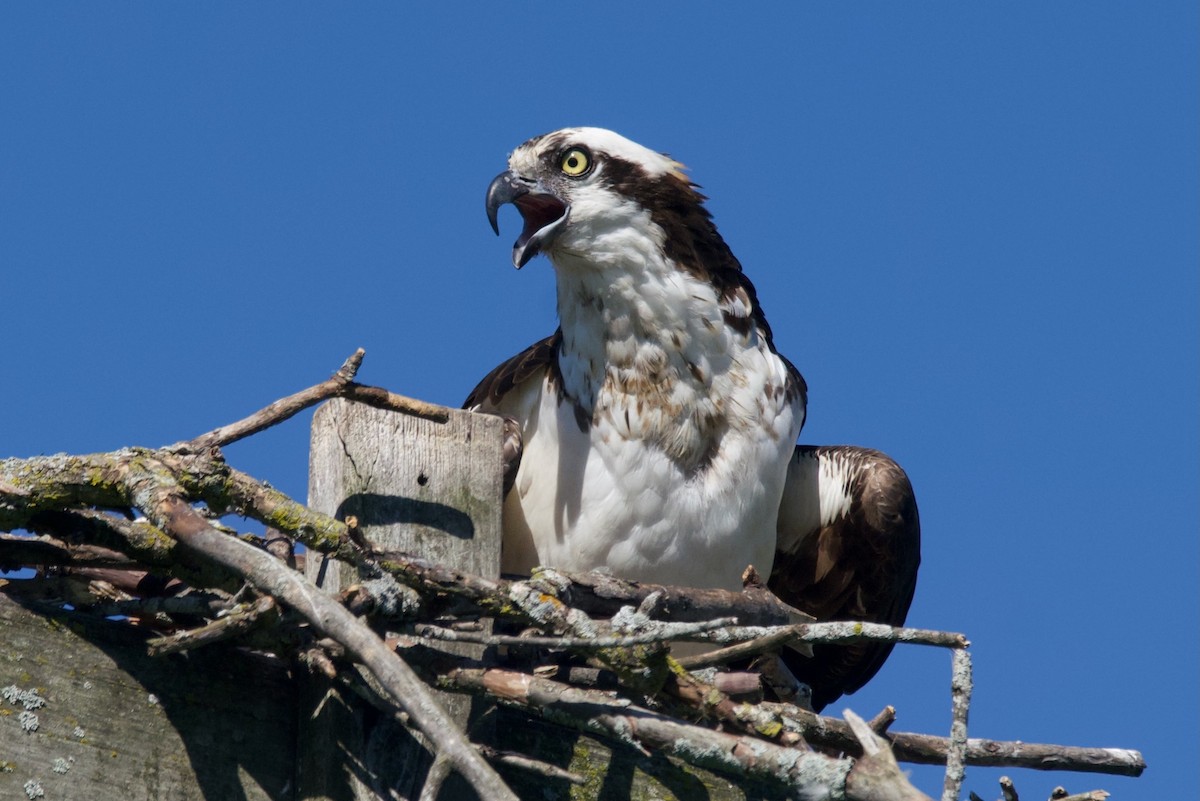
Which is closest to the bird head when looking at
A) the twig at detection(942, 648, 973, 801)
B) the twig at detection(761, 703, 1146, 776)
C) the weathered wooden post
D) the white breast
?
the white breast

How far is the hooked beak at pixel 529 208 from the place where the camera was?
5.80m

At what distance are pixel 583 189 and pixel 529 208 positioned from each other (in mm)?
275

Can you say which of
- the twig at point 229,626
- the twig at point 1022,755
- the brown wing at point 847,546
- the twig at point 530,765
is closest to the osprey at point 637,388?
the brown wing at point 847,546

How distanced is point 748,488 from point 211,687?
269 centimetres

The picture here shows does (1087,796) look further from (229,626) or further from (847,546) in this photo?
(847,546)

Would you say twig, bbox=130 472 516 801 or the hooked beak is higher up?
the hooked beak

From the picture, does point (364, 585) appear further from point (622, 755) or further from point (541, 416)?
point (541, 416)

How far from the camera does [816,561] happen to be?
6.66 m

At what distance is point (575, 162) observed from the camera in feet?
A: 19.9

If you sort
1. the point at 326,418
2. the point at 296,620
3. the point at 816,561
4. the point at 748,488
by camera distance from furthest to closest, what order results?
the point at 816,561 < the point at 748,488 < the point at 326,418 < the point at 296,620

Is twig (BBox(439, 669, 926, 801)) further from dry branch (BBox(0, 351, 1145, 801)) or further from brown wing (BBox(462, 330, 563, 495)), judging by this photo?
brown wing (BBox(462, 330, 563, 495))

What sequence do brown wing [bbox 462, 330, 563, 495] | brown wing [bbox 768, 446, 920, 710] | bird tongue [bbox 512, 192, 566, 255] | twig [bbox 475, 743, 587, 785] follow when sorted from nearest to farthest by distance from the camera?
twig [bbox 475, 743, 587, 785] < bird tongue [bbox 512, 192, 566, 255] < brown wing [bbox 462, 330, 563, 495] < brown wing [bbox 768, 446, 920, 710]

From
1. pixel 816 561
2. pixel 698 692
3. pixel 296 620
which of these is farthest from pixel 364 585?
pixel 816 561

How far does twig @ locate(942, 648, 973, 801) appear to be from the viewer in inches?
129
